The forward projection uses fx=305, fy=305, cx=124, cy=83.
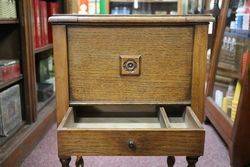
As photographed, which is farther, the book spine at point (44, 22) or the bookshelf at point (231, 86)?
the book spine at point (44, 22)

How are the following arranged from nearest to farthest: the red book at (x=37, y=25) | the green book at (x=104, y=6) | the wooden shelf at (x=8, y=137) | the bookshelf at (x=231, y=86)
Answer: the bookshelf at (x=231, y=86) → the wooden shelf at (x=8, y=137) → the red book at (x=37, y=25) → the green book at (x=104, y=6)

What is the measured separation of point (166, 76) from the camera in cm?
97

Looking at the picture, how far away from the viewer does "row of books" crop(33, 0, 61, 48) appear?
7.42ft

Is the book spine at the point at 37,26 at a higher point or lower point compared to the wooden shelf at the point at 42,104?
higher

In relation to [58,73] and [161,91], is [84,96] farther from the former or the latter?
[161,91]

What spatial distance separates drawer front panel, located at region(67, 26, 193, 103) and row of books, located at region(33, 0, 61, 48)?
1.41 meters

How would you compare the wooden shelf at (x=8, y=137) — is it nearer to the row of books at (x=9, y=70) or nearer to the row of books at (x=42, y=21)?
the row of books at (x=9, y=70)

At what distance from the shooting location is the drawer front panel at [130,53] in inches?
36.9

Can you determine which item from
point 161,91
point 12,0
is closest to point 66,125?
point 161,91

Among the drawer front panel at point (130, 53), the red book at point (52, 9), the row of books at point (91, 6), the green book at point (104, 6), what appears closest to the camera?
the drawer front panel at point (130, 53)

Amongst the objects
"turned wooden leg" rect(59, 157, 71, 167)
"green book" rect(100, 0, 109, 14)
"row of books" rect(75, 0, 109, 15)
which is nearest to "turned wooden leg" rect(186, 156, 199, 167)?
"turned wooden leg" rect(59, 157, 71, 167)

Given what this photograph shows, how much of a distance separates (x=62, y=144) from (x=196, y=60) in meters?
0.47

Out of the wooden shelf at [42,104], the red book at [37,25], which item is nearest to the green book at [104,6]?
the red book at [37,25]

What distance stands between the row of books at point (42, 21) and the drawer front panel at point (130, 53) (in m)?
1.41
